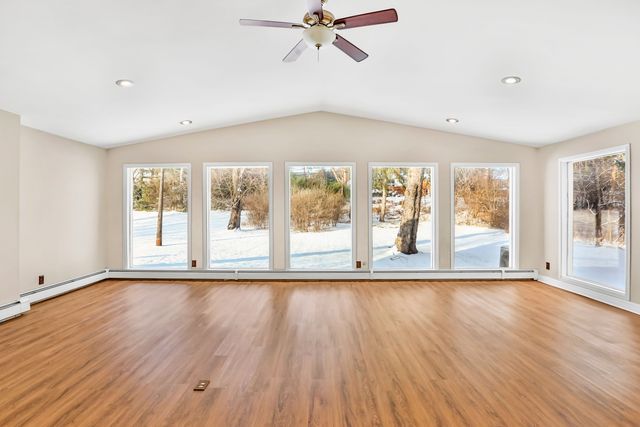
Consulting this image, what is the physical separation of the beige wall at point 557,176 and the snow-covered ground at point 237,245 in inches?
196

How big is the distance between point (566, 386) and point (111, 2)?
4330mm

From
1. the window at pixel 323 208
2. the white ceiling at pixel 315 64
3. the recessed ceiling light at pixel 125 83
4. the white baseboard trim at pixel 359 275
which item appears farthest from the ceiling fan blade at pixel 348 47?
the white baseboard trim at pixel 359 275

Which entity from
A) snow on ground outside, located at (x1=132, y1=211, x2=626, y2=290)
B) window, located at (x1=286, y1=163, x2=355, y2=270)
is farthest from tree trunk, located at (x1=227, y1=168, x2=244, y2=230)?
window, located at (x1=286, y1=163, x2=355, y2=270)

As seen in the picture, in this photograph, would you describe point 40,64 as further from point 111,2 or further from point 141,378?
point 141,378

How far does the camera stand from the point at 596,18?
7.51 feet

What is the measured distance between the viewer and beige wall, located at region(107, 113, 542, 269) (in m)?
5.64

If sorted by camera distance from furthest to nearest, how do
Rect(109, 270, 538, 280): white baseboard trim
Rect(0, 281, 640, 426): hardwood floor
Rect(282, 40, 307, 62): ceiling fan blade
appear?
Rect(109, 270, 538, 280): white baseboard trim, Rect(282, 40, 307, 62): ceiling fan blade, Rect(0, 281, 640, 426): hardwood floor

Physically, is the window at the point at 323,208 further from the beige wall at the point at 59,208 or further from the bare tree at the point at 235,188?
the beige wall at the point at 59,208

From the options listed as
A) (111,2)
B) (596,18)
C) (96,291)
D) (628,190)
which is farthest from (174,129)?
(628,190)

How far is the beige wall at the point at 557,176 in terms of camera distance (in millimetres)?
3982

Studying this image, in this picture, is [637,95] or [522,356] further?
[637,95]

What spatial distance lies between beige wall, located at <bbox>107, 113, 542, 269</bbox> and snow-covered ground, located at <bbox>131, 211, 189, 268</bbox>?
281 millimetres

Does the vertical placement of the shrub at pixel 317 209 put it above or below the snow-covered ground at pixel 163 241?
above

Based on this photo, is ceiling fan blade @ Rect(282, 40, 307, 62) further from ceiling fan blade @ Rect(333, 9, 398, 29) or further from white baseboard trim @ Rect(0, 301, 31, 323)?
white baseboard trim @ Rect(0, 301, 31, 323)
